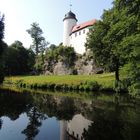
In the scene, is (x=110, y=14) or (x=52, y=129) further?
(x=110, y=14)

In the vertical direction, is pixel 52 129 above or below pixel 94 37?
below

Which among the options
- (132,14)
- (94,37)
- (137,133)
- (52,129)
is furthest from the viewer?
(94,37)

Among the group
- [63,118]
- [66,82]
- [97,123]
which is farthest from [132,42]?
[66,82]

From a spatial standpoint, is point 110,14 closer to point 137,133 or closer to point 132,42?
point 132,42

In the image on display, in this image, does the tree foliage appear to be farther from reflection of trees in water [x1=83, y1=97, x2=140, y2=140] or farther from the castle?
reflection of trees in water [x1=83, y1=97, x2=140, y2=140]

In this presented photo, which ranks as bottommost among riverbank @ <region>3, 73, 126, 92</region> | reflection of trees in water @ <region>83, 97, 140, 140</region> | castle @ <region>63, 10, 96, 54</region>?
reflection of trees in water @ <region>83, 97, 140, 140</region>

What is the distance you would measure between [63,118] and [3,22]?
88.9ft

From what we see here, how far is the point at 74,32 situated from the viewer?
280 ft

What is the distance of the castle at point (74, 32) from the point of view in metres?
81.2

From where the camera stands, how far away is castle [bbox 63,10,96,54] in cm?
8125

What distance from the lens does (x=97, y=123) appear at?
19.6 m

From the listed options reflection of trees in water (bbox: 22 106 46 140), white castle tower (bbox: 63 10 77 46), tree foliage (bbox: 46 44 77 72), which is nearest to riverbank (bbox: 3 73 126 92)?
tree foliage (bbox: 46 44 77 72)

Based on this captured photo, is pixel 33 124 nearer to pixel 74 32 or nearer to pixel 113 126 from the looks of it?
pixel 113 126

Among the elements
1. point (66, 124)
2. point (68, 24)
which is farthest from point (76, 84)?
point (68, 24)
